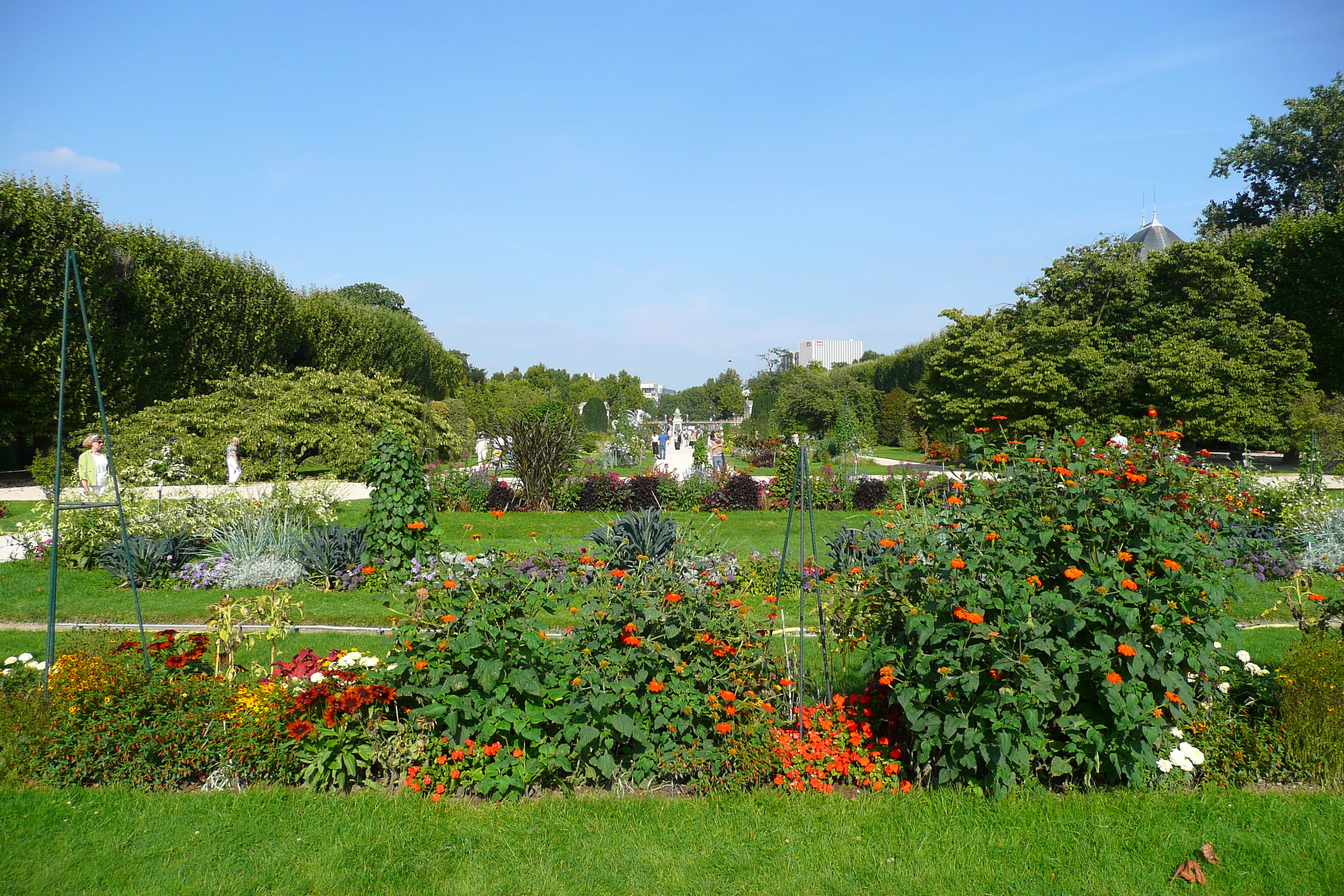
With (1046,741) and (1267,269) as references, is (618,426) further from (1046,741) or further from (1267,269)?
(1046,741)

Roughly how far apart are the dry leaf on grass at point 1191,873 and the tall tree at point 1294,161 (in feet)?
102

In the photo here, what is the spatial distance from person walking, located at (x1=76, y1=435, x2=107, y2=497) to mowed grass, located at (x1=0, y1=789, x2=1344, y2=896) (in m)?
7.60

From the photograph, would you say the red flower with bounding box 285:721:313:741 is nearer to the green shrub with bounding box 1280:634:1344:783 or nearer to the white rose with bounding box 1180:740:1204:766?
the white rose with bounding box 1180:740:1204:766

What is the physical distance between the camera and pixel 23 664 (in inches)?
147

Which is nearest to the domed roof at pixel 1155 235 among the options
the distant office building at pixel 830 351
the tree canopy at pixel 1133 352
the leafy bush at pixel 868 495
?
the tree canopy at pixel 1133 352

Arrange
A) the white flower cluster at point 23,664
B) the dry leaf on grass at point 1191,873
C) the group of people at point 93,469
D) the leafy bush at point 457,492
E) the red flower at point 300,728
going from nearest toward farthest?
the dry leaf on grass at point 1191,873 < the red flower at point 300,728 < the white flower cluster at point 23,664 < the group of people at point 93,469 < the leafy bush at point 457,492

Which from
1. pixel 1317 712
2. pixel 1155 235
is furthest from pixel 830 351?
pixel 1317 712

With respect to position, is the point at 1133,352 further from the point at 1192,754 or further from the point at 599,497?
the point at 1192,754

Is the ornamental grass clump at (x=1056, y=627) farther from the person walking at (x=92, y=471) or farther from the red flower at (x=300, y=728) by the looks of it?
the person walking at (x=92, y=471)

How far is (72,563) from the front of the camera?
718 cm

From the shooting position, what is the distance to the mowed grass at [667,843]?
2.37 m

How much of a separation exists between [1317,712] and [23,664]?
19.5 ft

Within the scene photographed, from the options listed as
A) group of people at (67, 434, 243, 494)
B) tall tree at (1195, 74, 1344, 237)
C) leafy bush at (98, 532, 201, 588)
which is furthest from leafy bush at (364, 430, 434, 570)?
tall tree at (1195, 74, 1344, 237)

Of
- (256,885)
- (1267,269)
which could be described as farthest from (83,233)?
(1267,269)
